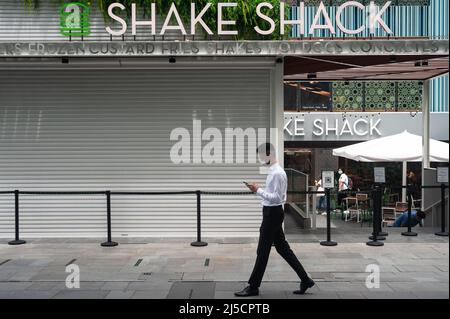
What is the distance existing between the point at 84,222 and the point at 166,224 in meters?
1.75

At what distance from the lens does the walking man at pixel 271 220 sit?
665 centimetres

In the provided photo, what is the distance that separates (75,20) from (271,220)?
6.55 metres

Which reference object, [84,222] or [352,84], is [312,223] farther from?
[352,84]

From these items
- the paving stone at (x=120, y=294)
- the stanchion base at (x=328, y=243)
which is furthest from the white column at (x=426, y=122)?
the paving stone at (x=120, y=294)

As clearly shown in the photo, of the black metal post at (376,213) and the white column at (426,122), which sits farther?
Answer: the white column at (426,122)

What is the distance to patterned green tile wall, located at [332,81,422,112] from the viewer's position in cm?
2422

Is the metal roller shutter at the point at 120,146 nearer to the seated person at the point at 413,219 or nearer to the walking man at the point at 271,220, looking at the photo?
the seated person at the point at 413,219

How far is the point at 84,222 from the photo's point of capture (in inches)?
438

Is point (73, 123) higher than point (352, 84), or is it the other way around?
point (352, 84)

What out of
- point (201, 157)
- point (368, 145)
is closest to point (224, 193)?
point (201, 157)

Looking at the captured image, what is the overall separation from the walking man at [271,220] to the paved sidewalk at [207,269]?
0.25m

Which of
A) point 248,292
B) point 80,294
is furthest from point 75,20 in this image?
point 248,292

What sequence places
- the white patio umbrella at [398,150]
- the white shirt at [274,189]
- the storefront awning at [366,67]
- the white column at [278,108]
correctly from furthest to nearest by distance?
the white patio umbrella at [398,150]
the white column at [278,108]
the storefront awning at [366,67]
the white shirt at [274,189]

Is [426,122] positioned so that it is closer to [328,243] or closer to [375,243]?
[375,243]
